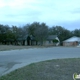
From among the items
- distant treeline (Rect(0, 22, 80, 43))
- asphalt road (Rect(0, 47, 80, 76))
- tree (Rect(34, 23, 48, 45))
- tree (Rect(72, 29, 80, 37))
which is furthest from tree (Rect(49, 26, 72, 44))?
asphalt road (Rect(0, 47, 80, 76))

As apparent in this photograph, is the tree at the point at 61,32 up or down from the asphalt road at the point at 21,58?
up

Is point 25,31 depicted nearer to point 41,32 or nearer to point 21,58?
point 41,32

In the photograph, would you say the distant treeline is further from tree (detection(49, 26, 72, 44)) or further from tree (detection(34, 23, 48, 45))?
tree (detection(49, 26, 72, 44))

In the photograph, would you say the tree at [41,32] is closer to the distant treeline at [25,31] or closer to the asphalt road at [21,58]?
the distant treeline at [25,31]

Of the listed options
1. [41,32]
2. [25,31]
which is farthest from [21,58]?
[25,31]

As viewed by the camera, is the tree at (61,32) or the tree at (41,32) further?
the tree at (61,32)

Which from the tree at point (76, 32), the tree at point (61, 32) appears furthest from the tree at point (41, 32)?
the tree at point (76, 32)

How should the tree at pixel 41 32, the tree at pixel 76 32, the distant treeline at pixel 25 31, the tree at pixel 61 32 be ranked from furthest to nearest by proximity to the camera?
the tree at pixel 76 32 < the tree at pixel 61 32 < the distant treeline at pixel 25 31 < the tree at pixel 41 32

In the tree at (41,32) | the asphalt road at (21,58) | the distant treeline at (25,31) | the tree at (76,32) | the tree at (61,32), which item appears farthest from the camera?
the tree at (76,32)

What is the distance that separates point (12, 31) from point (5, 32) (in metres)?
3.07

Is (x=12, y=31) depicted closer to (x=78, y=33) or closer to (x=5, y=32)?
(x=5, y=32)

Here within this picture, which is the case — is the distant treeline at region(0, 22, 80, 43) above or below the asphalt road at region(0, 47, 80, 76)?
above

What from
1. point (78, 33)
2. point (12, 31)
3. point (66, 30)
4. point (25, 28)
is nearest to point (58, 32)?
point (66, 30)

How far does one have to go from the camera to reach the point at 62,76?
26.0 feet
